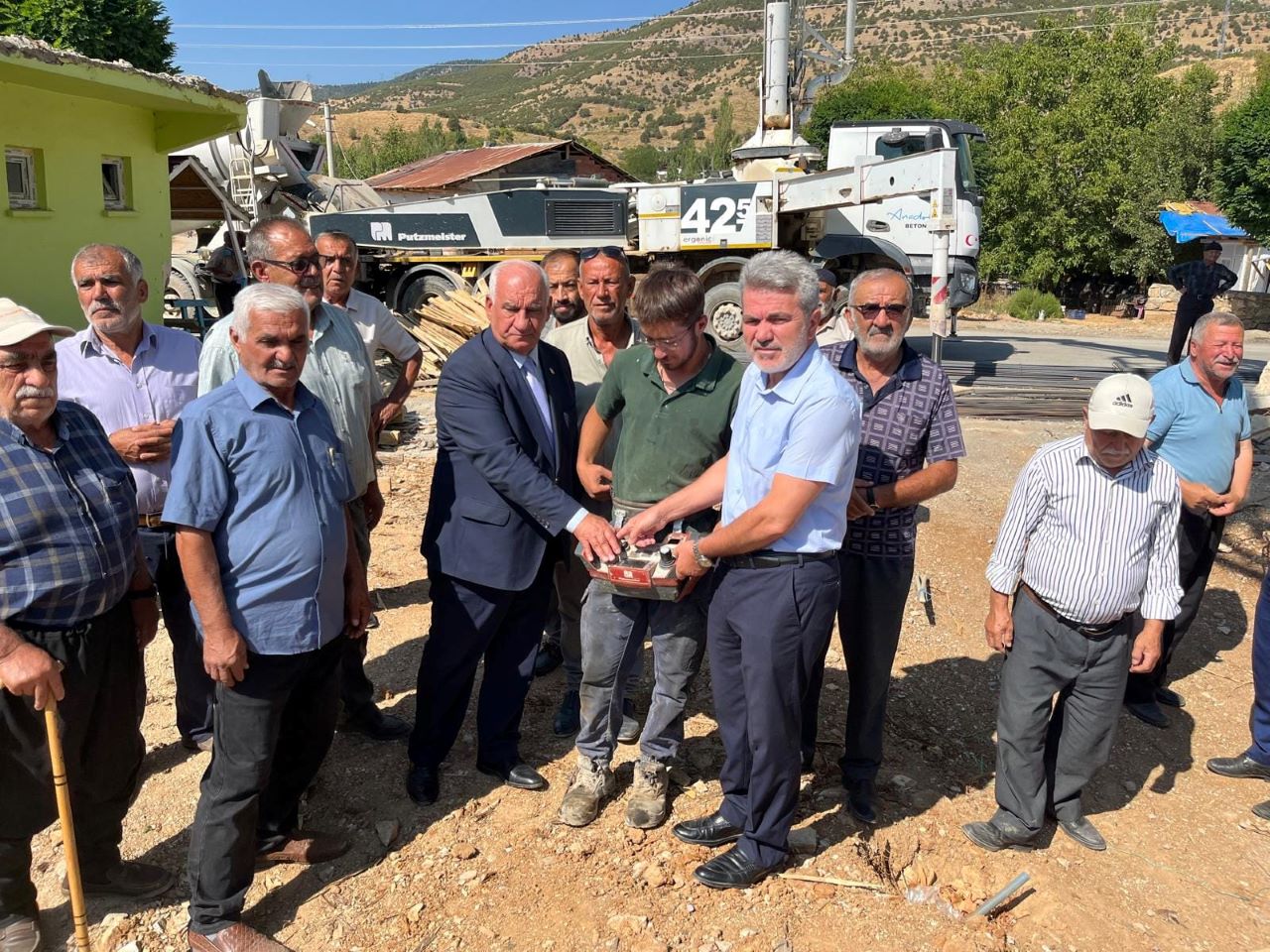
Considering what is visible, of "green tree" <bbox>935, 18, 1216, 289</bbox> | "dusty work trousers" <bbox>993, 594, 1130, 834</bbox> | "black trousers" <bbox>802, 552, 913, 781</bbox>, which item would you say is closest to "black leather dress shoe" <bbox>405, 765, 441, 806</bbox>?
"black trousers" <bbox>802, 552, 913, 781</bbox>

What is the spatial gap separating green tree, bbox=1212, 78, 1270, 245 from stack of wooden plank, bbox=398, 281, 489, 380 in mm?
14634

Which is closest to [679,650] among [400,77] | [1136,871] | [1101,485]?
[1101,485]

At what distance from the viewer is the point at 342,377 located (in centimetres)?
365

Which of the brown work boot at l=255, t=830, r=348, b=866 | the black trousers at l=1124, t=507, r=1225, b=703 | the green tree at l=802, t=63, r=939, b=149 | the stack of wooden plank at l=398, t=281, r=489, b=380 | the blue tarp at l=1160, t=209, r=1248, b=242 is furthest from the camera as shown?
the green tree at l=802, t=63, r=939, b=149

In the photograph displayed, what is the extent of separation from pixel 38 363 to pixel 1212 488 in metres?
4.68

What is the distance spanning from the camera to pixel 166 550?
3.45 meters

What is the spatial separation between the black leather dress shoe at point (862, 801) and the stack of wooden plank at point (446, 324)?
8.76m

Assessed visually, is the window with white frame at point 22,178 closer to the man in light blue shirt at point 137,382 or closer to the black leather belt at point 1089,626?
the man in light blue shirt at point 137,382

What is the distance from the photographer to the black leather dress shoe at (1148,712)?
4.29 metres

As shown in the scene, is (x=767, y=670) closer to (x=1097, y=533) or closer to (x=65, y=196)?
(x=1097, y=533)

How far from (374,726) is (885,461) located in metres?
2.41

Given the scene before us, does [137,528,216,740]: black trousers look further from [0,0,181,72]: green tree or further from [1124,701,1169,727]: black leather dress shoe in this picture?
[0,0,181,72]: green tree

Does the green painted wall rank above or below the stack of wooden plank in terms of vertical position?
above

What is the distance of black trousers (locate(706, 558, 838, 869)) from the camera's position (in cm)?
279
